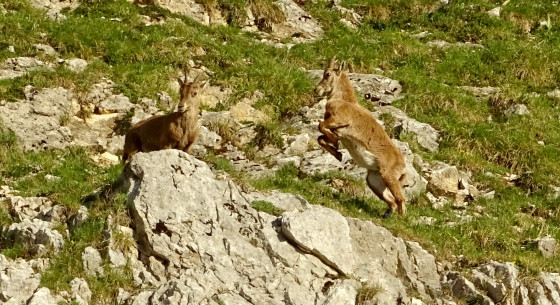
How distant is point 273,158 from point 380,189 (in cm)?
249

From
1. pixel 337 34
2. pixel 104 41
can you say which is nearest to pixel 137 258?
pixel 104 41

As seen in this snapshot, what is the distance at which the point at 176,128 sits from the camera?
49.1ft

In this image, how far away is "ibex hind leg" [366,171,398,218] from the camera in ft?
51.3

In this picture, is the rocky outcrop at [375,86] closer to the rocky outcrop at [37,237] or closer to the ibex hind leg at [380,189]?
the ibex hind leg at [380,189]

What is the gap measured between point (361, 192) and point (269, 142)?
94.7 inches

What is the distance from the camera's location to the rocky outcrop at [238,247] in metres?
11.6

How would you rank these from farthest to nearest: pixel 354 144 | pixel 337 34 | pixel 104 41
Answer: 1. pixel 337 34
2. pixel 104 41
3. pixel 354 144

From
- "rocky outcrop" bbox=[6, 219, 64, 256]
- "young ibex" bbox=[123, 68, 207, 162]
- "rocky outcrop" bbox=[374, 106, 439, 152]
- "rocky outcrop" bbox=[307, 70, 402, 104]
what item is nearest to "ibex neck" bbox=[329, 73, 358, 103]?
"rocky outcrop" bbox=[374, 106, 439, 152]

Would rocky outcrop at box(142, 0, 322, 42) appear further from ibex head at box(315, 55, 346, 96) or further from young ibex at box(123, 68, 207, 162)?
young ibex at box(123, 68, 207, 162)

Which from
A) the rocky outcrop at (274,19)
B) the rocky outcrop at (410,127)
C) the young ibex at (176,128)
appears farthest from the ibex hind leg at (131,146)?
the rocky outcrop at (274,19)

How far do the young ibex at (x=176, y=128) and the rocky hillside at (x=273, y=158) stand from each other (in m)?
0.74

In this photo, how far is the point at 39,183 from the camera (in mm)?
14094

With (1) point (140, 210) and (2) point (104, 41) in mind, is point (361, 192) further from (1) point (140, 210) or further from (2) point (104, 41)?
(2) point (104, 41)

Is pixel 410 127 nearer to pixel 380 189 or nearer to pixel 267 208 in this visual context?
pixel 380 189
